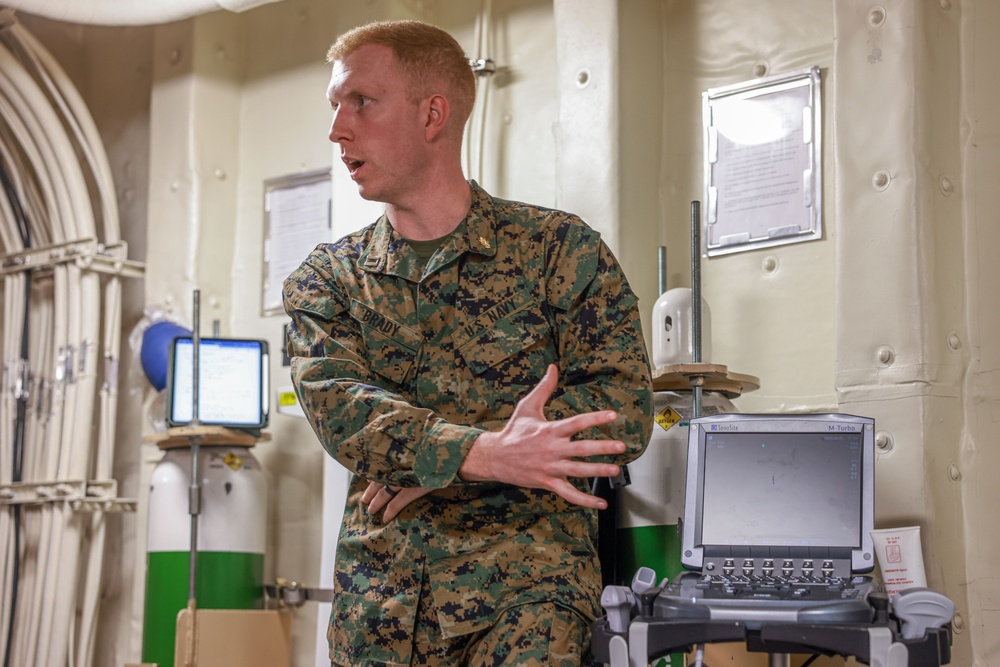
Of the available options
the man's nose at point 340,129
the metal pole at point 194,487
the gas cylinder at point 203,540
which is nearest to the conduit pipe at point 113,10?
the metal pole at point 194,487

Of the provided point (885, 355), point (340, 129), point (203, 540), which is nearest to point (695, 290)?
point (885, 355)

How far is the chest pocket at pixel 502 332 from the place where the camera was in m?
2.27

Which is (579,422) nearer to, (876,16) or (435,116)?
(435,116)

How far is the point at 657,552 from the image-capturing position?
299 cm

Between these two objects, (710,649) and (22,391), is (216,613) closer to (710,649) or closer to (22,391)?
(22,391)

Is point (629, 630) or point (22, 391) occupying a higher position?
point (22, 391)

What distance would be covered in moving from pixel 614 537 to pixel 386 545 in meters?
1.00

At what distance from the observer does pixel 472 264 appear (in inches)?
92.9

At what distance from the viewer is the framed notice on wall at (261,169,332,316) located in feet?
16.0

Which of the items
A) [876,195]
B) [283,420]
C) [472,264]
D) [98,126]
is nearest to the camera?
[472,264]

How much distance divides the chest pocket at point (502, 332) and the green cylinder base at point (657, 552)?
2.93 feet

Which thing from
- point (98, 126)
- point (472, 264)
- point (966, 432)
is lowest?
point (966, 432)

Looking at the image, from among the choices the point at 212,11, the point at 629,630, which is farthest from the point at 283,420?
the point at 629,630

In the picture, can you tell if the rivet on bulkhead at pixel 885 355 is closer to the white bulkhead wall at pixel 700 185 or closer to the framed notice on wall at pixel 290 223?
the white bulkhead wall at pixel 700 185
